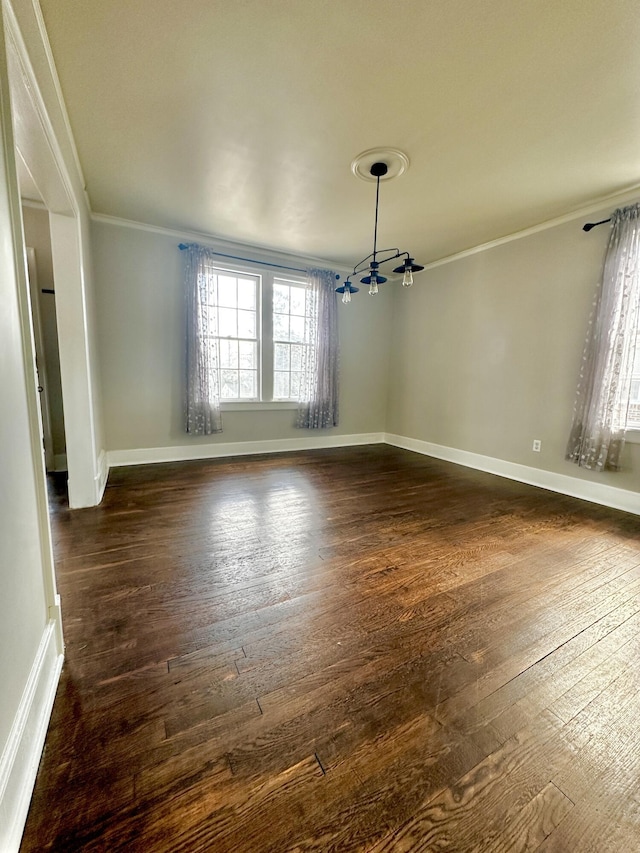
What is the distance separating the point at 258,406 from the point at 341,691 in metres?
3.72

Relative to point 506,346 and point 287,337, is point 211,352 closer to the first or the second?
point 287,337

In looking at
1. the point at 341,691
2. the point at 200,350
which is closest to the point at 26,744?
the point at 341,691

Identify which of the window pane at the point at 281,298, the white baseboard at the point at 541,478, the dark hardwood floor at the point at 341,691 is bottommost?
the dark hardwood floor at the point at 341,691

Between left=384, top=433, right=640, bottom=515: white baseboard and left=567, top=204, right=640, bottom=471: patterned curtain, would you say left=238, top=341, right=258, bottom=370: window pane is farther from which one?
left=567, top=204, right=640, bottom=471: patterned curtain

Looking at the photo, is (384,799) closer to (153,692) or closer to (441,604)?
(153,692)

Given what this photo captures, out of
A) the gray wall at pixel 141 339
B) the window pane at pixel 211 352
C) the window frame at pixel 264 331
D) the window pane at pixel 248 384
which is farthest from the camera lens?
the window pane at pixel 248 384

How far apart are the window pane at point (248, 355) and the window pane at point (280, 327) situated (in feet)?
1.15

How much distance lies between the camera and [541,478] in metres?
3.56

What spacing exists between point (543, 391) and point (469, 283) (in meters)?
1.62

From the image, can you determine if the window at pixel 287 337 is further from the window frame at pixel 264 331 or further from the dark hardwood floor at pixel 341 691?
the dark hardwood floor at pixel 341 691

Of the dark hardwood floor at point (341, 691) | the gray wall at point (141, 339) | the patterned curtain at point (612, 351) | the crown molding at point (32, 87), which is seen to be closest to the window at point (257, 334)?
the gray wall at point (141, 339)

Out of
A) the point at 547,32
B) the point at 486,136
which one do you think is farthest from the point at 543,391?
the point at 547,32

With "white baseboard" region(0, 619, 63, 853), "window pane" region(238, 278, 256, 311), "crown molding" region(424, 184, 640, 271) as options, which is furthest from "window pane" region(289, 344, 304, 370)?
"white baseboard" region(0, 619, 63, 853)

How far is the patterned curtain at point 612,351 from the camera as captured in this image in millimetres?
2820
